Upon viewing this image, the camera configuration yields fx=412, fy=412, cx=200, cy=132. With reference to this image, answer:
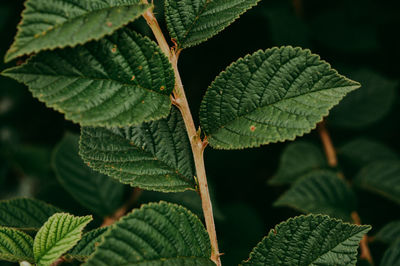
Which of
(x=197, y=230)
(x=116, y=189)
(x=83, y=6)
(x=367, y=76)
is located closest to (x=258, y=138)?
(x=197, y=230)

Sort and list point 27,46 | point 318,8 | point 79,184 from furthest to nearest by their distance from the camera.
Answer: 1. point 318,8
2. point 79,184
3. point 27,46

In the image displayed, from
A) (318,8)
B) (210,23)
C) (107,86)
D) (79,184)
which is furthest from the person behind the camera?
(318,8)

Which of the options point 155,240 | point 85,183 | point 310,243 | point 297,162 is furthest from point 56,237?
point 297,162

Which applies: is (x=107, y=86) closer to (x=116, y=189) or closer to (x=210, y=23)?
(x=210, y=23)

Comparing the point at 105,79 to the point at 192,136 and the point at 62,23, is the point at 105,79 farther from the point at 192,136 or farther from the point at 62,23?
the point at 192,136

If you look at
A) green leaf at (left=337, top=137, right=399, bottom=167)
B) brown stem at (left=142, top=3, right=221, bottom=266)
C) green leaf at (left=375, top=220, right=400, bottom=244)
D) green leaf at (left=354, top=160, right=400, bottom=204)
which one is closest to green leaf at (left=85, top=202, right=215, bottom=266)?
brown stem at (left=142, top=3, right=221, bottom=266)

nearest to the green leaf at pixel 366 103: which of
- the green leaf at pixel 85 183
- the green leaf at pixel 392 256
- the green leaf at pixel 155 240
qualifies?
the green leaf at pixel 392 256
